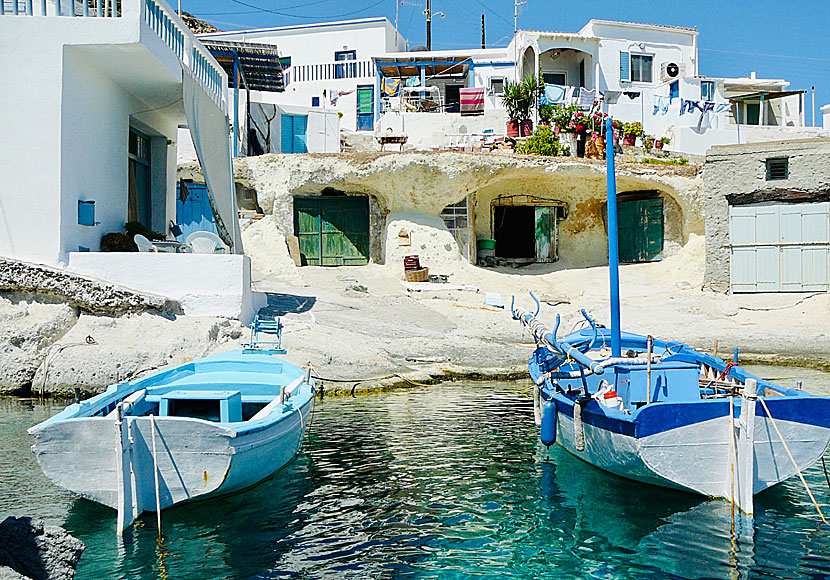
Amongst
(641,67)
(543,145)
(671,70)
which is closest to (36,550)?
(543,145)

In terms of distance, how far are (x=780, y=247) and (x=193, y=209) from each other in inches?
745

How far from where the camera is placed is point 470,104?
115 feet

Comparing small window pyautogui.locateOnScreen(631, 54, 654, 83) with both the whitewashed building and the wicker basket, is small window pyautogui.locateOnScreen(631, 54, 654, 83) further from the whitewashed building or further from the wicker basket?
the whitewashed building

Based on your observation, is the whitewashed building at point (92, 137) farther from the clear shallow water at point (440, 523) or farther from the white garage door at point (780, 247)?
the white garage door at point (780, 247)

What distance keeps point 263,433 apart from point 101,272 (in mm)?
8871

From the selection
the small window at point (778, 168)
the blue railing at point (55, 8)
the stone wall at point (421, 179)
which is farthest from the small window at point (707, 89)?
the blue railing at point (55, 8)

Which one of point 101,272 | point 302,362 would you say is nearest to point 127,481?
point 302,362

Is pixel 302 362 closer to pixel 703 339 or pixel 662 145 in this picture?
pixel 703 339

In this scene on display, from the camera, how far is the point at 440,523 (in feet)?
24.8

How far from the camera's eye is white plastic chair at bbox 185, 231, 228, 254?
705 inches

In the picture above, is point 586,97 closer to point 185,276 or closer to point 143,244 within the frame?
point 143,244

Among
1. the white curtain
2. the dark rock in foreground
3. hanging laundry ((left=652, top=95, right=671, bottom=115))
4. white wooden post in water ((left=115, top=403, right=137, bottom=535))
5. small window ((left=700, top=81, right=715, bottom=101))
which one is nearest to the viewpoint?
the dark rock in foreground

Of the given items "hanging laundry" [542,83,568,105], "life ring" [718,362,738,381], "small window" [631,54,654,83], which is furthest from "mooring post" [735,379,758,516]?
"small window" [631,54,654,83]

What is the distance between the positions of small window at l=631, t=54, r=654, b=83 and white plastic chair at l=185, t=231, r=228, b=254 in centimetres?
2843
